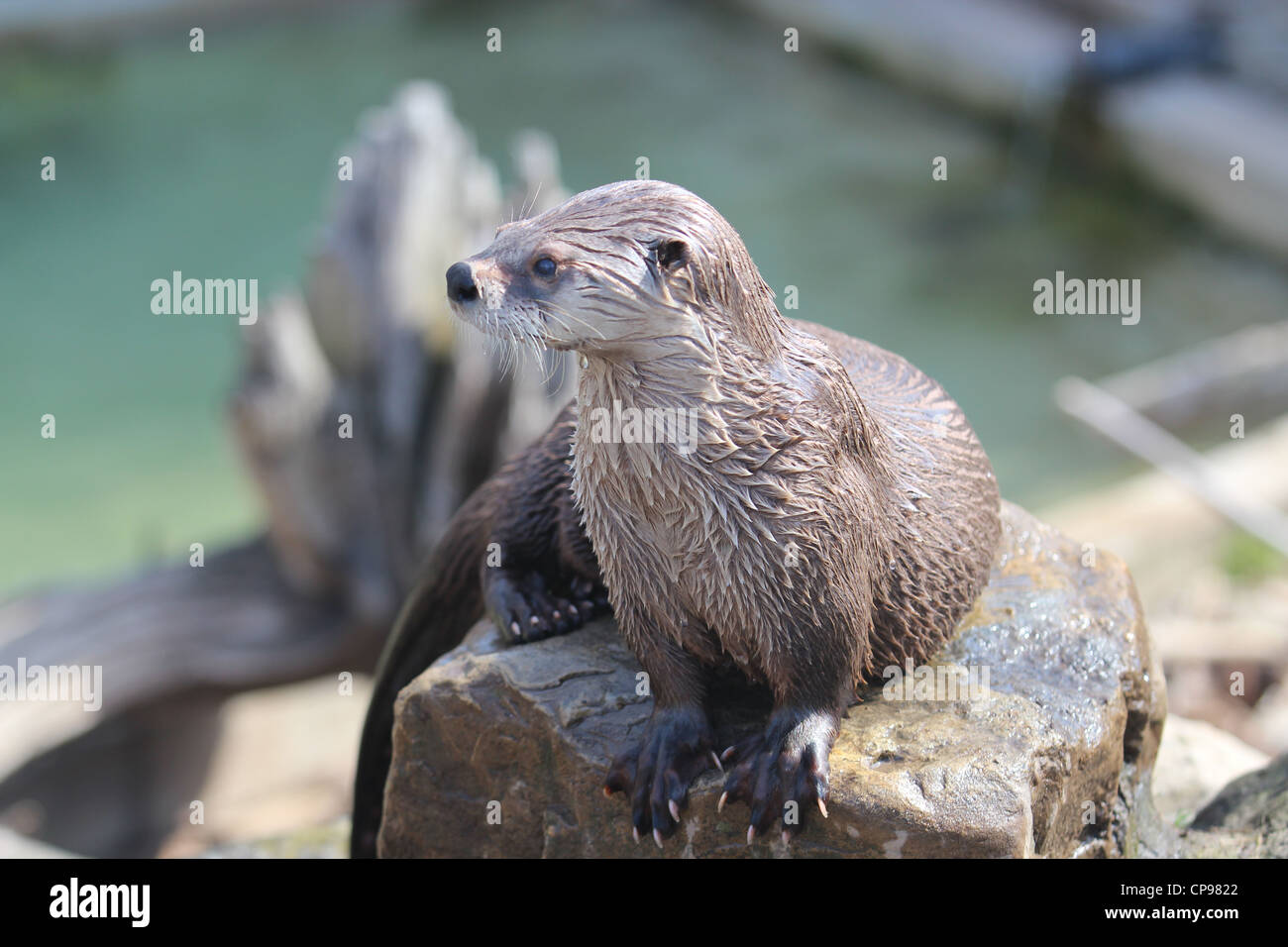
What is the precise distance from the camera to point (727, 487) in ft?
5.95

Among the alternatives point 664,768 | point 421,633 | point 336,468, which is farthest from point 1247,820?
point 336,468

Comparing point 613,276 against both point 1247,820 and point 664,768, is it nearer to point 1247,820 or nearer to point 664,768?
point 664,768

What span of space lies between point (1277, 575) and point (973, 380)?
2.35 metres

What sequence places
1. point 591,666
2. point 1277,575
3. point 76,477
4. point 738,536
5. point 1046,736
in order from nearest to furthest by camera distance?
point 738,536 < point 1046,736 < point 591,666 < point 1277,575 < point 76,477

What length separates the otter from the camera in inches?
67.0

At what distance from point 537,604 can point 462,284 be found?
2.56ft

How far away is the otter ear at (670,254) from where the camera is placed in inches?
67.0

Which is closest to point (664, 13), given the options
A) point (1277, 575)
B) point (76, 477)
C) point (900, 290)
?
point (900, 290)

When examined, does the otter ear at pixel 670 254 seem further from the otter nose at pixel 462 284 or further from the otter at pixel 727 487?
the otter nose at pixel 462 284

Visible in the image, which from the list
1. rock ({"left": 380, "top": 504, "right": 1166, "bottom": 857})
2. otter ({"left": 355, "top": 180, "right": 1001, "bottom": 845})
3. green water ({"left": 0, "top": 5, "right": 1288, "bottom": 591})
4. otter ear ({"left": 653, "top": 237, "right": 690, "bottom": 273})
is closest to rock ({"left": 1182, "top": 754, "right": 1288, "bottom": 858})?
rock ({"left": 380, "top": 504, "right": 1166, "bottom": 857})

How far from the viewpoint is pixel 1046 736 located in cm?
202

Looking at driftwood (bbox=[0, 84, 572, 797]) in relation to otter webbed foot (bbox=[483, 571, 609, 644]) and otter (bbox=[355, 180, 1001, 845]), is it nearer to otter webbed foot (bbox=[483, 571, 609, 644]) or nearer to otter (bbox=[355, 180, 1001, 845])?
otter webbed foot (bbox=[483, 571, 609, 644])

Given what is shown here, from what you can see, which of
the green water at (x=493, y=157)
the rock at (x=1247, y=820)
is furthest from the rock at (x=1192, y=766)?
the green water at (x=493, y=157)
